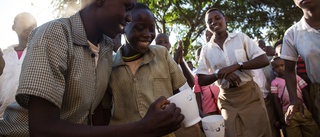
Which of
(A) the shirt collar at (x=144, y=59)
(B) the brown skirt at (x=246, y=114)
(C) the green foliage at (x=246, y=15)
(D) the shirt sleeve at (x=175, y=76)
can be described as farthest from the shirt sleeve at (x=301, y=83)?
(C) the green foliage at (x=246, y=15)

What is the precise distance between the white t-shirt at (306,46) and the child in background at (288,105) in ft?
6.03

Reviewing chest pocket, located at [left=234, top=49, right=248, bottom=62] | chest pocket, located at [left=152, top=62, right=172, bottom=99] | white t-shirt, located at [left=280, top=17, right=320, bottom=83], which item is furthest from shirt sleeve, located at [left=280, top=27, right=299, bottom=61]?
chest pocket, located at [left=152, top=62, right=172, bottom=99]

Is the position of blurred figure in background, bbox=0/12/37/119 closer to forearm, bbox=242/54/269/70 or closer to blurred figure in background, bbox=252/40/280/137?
forearm, bbox=242/54/269/70

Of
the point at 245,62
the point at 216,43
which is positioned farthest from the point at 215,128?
the point at 216,43

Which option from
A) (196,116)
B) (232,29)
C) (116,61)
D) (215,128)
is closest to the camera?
(196,116)

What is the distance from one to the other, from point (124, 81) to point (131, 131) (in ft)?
2.91

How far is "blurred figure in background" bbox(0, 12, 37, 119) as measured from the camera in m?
2.82

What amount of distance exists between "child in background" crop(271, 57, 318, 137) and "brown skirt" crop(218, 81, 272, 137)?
1355 mm

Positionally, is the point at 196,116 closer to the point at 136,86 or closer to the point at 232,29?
the point at 136,86

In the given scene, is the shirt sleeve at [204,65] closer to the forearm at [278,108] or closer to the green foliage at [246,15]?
the forearm at [278,108]

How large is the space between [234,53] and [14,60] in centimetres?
231

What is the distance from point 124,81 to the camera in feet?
6.95

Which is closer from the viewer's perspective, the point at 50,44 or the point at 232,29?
the point at 50,44

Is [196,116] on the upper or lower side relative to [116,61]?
lower
